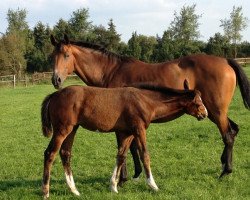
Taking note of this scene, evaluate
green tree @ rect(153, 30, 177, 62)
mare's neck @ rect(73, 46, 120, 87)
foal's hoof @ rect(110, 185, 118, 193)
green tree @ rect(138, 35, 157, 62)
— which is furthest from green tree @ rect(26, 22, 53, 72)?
foal's hoof @ rect(110, 185, 118, 193)

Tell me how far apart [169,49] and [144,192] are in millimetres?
48382

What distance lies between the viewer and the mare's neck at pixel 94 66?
285 inches

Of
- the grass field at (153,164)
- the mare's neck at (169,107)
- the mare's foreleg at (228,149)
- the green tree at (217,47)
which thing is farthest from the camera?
the green tree at (217,47)

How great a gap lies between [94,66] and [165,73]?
4.33 ft

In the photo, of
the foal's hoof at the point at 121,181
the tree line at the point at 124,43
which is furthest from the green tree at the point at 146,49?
the foal's hoof at the point at 121,181

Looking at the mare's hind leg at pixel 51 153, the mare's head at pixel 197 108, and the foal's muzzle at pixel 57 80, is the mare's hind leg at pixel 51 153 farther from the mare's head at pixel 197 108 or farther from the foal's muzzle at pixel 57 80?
the mare's head at pixel 197 108

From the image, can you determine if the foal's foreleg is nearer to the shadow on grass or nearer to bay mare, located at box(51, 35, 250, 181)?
the shadow on grass

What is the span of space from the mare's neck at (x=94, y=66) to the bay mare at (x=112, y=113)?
4.03ft

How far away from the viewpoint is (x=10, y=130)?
13.4 metres

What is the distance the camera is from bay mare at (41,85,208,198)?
574 centimetres

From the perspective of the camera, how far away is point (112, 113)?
19.2 ft

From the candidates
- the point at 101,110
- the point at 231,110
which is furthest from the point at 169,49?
the point at 101,110

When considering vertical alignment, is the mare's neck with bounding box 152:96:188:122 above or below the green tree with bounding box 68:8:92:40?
below

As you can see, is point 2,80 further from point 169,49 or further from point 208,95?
point 208,95
